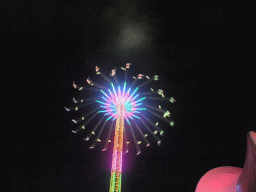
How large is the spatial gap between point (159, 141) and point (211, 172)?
4168 millimetres

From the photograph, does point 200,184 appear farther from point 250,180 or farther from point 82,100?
point 82,100

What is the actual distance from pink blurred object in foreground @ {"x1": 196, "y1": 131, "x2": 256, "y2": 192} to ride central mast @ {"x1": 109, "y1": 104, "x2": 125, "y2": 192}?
5847 mm

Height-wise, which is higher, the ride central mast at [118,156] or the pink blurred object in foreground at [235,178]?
the ride central mast at [118,156]

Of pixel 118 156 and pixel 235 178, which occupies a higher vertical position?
pixel 118 156

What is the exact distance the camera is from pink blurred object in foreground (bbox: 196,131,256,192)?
25.0 feet

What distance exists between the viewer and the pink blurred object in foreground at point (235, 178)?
7609 mm

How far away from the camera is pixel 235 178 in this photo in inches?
393

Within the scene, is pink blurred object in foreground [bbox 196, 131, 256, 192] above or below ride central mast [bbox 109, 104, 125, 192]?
below

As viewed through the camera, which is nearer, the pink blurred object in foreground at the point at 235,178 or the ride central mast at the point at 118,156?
the pink blurred object in foreground at the point at 235,178

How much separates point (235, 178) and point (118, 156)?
7.42 meters

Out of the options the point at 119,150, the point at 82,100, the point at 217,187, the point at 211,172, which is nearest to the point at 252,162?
the point at 217,187

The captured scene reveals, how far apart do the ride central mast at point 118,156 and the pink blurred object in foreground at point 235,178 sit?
19.2ft

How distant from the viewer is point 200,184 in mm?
10320

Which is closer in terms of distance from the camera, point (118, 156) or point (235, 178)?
point (235, 178)
